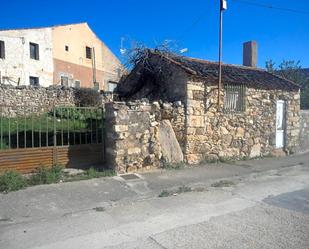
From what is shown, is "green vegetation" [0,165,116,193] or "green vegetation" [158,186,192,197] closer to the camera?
"green vegetation" [0,165,116,193]

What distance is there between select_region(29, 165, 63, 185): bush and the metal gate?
262 millimetres

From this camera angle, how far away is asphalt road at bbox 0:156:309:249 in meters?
4.11

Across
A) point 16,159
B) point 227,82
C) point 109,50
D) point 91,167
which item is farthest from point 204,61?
point 109,50

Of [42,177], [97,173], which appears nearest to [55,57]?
[97,173]

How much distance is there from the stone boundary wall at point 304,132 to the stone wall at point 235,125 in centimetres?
48

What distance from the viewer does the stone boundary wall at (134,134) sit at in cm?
796

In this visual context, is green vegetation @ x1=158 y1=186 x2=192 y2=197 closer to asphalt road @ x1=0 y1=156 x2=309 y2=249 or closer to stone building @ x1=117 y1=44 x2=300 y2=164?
asphalt road @ x1=0 y1=156 x2=309 y2=249

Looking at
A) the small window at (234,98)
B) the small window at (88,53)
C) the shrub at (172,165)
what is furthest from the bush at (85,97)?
the small window at (88,53)

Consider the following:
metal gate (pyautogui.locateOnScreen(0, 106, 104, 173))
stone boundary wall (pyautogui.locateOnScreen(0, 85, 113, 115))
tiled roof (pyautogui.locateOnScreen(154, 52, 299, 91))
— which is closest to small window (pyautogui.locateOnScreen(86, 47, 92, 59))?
stone boundary wall (pyautogui.locateOnScreen(0, 85, 113, 115))

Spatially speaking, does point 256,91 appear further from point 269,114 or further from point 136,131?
point 136,131

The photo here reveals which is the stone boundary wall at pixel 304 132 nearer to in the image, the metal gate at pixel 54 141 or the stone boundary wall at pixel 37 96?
the metal gate at pixel 54 141

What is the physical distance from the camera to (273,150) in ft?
40.1

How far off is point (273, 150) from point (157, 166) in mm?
5869

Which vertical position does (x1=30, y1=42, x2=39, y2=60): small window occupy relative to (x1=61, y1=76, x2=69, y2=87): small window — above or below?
above
